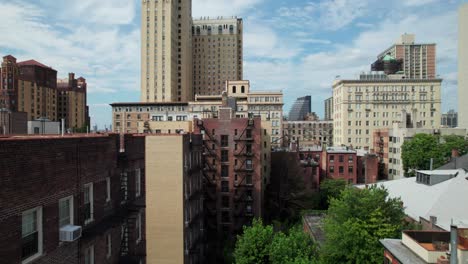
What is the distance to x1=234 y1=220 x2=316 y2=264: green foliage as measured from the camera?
26.7 m

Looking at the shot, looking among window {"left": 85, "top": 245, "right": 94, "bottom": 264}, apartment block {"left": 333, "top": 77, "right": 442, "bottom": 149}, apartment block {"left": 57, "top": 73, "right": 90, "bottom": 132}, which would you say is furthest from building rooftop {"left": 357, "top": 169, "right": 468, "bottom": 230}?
apartment block {"left": 57, "top": 73, "right": 90, "bottom": 132}

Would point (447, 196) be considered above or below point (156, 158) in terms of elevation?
below

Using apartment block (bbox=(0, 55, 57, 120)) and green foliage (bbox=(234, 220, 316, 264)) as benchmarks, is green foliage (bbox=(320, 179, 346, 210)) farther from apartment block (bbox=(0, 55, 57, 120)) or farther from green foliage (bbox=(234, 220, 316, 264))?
apartment block (bbox=(0, 55, 57, 120))

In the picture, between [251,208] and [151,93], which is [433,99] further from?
[151,93]

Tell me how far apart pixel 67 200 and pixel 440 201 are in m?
33.0

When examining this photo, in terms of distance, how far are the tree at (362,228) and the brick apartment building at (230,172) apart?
78.7 feet

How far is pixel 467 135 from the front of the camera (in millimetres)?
80500

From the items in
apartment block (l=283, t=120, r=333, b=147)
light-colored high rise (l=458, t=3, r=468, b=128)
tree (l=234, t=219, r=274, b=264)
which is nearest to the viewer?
tree (l=234, t=219, r=274, b=264)

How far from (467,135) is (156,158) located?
271 ft

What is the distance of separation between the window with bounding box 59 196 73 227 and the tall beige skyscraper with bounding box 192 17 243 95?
15335 centimetres

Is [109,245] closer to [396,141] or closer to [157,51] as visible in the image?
[396,141]

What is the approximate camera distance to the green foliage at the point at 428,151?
6352 centimetres

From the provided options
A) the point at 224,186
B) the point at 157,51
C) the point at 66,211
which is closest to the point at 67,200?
the point at 66,211

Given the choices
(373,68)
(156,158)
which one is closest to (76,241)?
(156,158)
